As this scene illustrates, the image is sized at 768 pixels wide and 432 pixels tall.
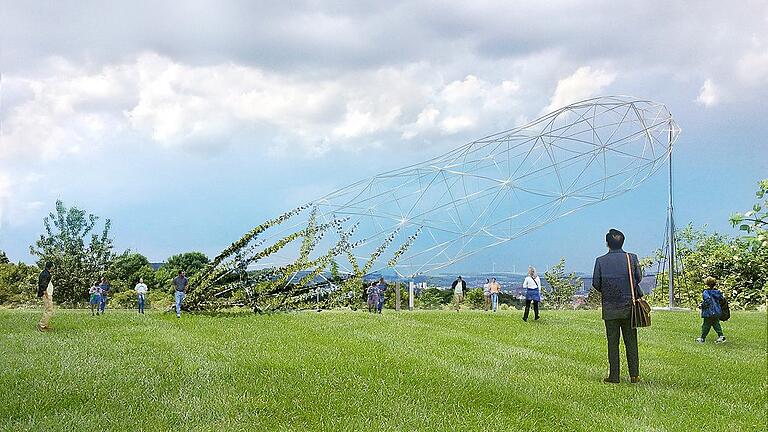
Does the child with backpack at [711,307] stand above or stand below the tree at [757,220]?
below

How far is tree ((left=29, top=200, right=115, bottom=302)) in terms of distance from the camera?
7.37 metres

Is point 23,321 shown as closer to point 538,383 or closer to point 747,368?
point 538,383

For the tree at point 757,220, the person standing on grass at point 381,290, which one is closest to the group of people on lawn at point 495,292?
the person standing on grass at point 381,290

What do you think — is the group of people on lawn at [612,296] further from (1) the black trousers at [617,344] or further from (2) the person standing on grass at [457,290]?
(2) the person standing on grass at [457,290]

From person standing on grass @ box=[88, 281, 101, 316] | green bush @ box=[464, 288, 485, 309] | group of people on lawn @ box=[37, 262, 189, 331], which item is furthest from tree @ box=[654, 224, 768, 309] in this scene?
person standing on grass @ box=[88, 281, 101, 316]

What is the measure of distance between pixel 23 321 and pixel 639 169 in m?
5.13

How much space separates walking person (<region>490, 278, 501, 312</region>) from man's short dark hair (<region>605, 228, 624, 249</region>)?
4257 mm

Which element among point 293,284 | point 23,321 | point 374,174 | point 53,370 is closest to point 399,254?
point 374,174

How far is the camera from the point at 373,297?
29.7 ft

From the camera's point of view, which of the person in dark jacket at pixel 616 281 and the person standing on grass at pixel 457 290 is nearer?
the person in dark jacket at pixel 616 281

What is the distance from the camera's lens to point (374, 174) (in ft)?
25.0

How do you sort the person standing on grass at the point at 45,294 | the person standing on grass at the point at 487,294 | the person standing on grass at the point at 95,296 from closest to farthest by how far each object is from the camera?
the person standing on grass at the point at 45,294, the person standing on grass at the point at 95,296, the person standing on grass at the point at 487,294

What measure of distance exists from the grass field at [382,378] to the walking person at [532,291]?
193mm

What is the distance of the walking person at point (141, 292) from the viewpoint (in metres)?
8.88
